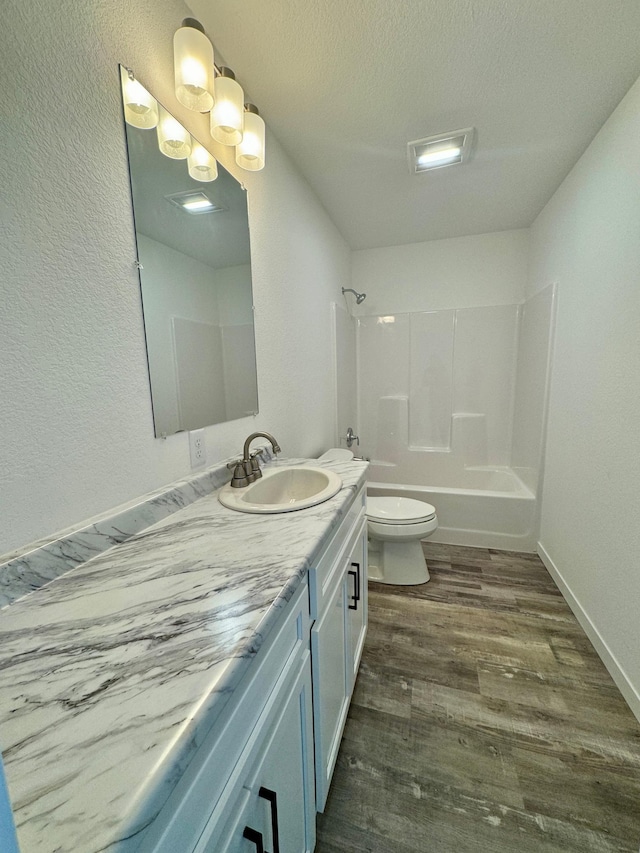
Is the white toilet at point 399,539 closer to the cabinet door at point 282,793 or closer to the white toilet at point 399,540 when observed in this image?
the white toilet at point 399,540

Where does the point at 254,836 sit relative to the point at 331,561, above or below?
below

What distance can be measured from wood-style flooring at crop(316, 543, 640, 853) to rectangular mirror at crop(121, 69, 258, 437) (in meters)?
1.26

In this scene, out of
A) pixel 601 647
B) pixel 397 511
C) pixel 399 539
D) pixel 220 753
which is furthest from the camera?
pixel 397 511

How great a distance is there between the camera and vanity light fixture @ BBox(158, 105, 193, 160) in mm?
960

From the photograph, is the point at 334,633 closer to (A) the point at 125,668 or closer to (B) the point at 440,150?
(A) the point at 125,668

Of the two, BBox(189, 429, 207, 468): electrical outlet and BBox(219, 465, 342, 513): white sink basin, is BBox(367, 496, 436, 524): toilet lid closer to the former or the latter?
BBox(219, 465, 342, 513): white sink basin

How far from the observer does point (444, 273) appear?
9.32 feet

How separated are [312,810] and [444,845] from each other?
1.40ft

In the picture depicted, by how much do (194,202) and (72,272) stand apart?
0.57 meters

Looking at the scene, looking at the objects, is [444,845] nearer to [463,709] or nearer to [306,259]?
[463,709]

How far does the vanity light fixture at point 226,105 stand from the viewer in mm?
1040

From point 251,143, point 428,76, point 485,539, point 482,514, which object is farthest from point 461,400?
point 251,143

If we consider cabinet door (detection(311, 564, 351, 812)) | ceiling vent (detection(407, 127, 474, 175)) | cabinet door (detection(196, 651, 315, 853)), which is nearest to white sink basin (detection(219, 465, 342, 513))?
cabinet door (detection(311, 564, 351, 812))

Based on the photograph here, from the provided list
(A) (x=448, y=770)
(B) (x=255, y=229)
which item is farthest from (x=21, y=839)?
(B) (x=255, y=229)
